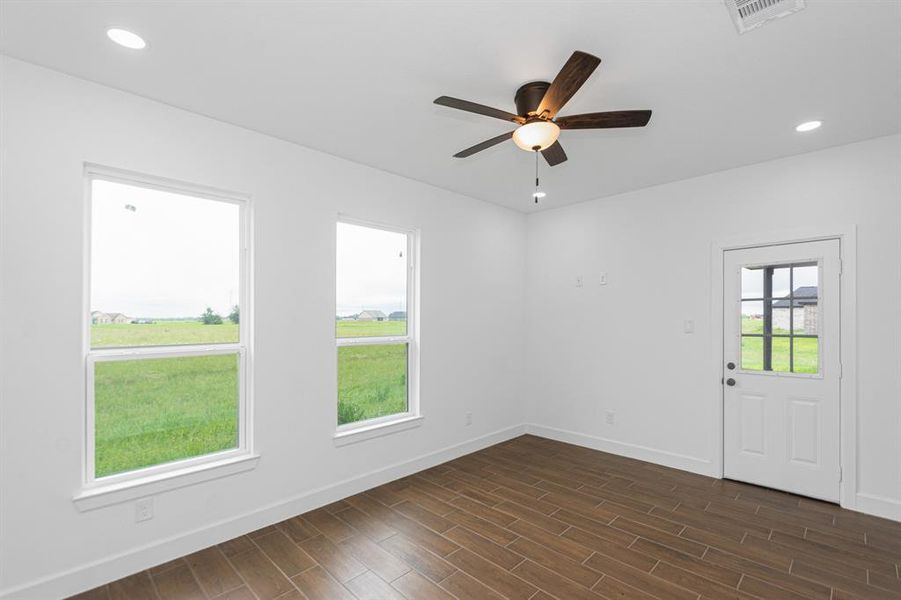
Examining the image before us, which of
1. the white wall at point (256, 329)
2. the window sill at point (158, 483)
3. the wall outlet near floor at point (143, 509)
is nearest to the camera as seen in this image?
the white wall at point (256, 329)

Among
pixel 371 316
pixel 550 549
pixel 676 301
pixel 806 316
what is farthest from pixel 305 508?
pixel 806 316

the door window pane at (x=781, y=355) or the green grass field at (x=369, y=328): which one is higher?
the green grass field at (x=369, y=328)

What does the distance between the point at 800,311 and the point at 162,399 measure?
4.92m

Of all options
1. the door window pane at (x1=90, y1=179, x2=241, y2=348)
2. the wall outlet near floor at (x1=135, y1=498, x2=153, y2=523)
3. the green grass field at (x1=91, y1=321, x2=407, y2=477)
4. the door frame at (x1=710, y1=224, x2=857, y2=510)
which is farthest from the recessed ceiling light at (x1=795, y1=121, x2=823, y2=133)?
the wall outlet near floor at (x1=135, y1=498, x2=153, y2=523)

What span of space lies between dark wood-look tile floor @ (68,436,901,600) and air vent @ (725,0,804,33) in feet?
9.42

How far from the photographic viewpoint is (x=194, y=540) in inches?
104

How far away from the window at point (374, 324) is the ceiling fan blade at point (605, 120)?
2.12 meters

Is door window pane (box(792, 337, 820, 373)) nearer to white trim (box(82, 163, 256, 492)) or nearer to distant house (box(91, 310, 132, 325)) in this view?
white trim (box(82, 163, 256, 492))

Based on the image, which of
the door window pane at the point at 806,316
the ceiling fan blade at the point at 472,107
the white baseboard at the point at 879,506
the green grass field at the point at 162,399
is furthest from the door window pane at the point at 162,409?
the white baseboard at the point at 879,506

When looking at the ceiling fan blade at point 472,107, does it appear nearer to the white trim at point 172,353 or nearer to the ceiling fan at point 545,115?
the ceiling fan at point 545,115

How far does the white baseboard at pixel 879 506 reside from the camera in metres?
3.08

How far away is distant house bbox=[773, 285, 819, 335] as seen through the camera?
3.52m

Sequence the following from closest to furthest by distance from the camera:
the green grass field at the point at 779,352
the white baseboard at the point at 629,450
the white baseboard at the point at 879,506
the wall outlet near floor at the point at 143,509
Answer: the wall outlet near floor at the point at 143,509 → the white baseboard at the point at 879,506 → the green grass field at the point at 779,352 → the white baseboard at the point at 629,450

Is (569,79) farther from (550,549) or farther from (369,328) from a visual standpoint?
(550,549)
